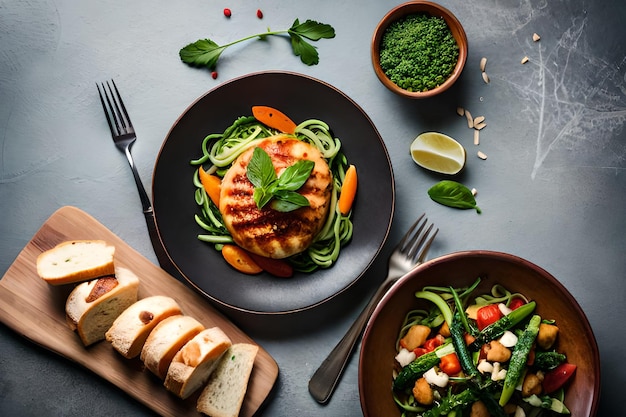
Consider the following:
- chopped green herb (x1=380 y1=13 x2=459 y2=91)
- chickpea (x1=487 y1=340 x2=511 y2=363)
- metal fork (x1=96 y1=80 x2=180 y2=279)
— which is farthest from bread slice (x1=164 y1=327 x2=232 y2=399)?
chopped green herb (x1=380 y1=13 x2=459 y2=91)

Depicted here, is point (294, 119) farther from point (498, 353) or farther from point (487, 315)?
point (498, 353)

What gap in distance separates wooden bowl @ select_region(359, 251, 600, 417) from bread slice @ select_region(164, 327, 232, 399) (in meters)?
1.04

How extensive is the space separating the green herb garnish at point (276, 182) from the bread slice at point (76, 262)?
119 cm

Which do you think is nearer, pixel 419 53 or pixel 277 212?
pixel 277 212

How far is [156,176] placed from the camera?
3.94m

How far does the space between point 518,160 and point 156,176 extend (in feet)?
9.18

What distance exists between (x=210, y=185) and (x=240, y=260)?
62 cm

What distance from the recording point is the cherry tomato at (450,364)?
11.5 ft

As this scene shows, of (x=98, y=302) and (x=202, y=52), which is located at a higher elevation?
(x=202, y=52)

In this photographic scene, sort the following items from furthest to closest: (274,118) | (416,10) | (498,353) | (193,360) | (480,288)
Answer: (274,118) < (416,10) < (480,288) < (193,360) < (498,353)

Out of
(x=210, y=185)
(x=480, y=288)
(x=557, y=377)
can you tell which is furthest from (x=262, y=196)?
(x=557, y=377)

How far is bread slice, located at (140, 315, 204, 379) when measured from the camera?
12.2 ft

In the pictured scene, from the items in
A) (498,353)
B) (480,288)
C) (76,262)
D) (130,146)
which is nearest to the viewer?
(498,353)

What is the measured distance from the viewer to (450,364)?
3502 millimetres
